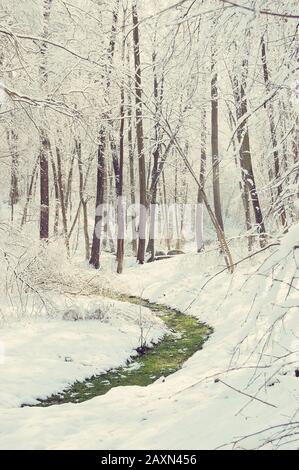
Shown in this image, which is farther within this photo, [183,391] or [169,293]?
[169,293]

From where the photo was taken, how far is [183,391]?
6.30m

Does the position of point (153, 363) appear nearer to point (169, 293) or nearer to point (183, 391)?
point (183, 391)

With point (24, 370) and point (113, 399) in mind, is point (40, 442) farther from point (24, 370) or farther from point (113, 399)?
point (24, 370)

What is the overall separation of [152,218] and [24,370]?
16313 mm

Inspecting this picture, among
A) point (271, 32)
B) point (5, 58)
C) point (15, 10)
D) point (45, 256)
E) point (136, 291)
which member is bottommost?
point (136, 291)

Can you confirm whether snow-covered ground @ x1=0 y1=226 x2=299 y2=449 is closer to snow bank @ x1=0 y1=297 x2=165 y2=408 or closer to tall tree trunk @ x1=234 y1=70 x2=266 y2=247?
snow bank @ x1=0 y1=297 x2=165 y2=408

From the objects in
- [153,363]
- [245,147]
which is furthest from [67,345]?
[245,147]

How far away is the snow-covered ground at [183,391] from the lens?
10.7ft

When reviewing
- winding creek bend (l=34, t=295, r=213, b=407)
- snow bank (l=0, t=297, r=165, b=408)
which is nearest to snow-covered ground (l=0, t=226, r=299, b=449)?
snow bank (l=0, t=297, r=165, b=408)

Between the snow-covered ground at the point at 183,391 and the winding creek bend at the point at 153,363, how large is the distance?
27 centimetres

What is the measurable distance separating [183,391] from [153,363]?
308 cm

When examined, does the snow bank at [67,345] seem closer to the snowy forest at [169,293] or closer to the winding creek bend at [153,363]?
the snowy forest at [169,293]
